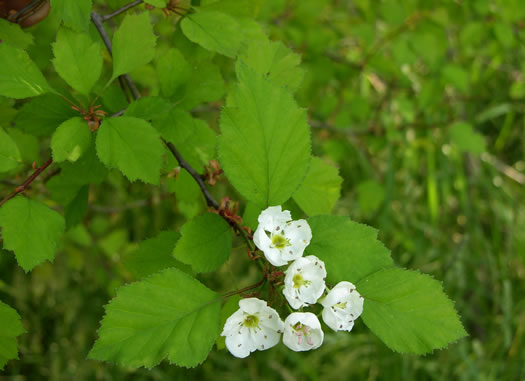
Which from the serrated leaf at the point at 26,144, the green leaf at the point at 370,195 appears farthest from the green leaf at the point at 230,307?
the green leaf at the point at 370,195

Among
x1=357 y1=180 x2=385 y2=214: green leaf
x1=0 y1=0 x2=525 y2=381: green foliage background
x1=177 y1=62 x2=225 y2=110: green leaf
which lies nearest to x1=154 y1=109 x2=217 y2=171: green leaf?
x1=177 y1=62 x2=225 y2=110: green leaf

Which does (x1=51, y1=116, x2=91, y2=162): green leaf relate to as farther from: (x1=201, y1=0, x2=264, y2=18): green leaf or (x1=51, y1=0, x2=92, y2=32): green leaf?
(x1=201, y1=0, x2=264, y2=18): green leaf

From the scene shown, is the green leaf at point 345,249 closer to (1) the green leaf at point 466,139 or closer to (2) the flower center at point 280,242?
(2) the flower center at point 280,242

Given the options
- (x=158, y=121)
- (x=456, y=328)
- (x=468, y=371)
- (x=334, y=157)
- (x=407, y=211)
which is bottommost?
(x=468, y=371)

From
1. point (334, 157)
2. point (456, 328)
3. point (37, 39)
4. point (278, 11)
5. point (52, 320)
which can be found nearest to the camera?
point (456, 328)

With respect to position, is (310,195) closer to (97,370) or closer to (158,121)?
(158,121)

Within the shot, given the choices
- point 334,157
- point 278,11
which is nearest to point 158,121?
point 278,11
